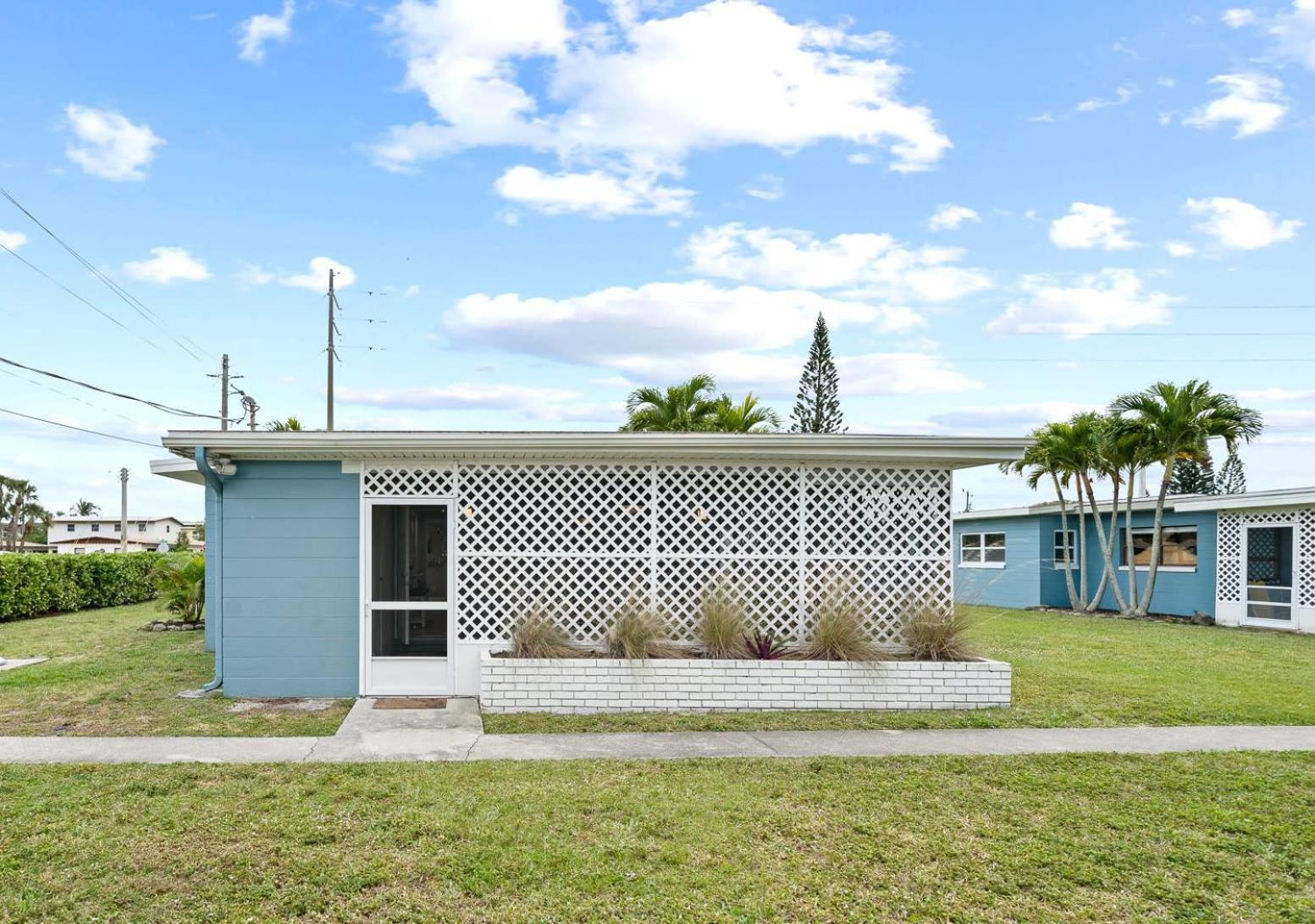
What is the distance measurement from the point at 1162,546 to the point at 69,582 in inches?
932

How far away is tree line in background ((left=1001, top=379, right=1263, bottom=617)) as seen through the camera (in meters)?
17.0

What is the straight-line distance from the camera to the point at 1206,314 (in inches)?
850

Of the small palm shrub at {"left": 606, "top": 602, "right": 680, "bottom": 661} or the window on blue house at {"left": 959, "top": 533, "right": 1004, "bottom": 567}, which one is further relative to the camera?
the window on blue house at {"left": 959, "top": 533, "right": 1004, "bottom": 567}

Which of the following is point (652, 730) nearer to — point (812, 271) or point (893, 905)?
point (893, 905)

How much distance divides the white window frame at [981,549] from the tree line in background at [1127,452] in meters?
1.92

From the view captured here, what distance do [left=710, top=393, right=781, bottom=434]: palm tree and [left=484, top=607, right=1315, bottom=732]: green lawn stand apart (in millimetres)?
5134

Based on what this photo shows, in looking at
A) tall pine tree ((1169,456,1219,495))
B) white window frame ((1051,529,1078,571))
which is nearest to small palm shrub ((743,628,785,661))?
white window frame ((1051,529,1078,571))

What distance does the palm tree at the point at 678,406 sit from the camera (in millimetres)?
16016

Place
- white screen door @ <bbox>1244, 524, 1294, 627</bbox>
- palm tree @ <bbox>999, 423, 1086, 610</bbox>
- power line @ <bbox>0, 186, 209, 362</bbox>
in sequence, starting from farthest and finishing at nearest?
palm tree @ <bbox>999, 423, 1086, 610</bbox>, white screen door @ <bbox>1244, 524, 1294, 627</bbox>, power line @ <bbox>0, 186, 209, 362</bbox>

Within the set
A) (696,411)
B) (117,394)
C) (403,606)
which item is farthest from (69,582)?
(403,606)

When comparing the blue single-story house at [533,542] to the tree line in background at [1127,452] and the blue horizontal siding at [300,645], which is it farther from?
the tree line in background at [1127,452]

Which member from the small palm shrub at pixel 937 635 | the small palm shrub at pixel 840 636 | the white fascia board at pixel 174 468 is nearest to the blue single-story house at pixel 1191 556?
the small palm shrub at pixel 937 635

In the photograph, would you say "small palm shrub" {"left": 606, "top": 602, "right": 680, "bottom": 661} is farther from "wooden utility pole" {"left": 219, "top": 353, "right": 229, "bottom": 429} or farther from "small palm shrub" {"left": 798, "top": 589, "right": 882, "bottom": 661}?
"wooden utility pole" {"left": 219, "top": 353, "right": 229, "bottom": 429}

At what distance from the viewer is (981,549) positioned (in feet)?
79.1
